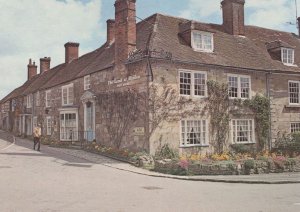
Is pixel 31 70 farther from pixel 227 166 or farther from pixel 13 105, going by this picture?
pixel 227 166

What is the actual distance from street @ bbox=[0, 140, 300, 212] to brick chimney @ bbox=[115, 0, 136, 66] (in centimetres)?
764

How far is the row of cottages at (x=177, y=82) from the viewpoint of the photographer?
2155 centimetres

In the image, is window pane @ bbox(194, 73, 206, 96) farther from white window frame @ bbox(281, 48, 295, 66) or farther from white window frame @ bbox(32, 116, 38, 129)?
white window frame @ bbox(32, 116, 38, 129)

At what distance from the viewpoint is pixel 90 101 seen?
1083 inches

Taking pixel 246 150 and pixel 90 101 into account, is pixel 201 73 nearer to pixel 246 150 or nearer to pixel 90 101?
pixel 246 150

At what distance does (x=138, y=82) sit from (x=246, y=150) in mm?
8248

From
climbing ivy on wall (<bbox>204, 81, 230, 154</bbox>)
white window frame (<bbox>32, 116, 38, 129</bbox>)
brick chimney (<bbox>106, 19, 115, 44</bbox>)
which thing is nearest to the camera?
climbing ivy on wall (<bbox>204, 81, 230, 154</bbox>)

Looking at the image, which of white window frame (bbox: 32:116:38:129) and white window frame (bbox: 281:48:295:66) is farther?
white window frame (bbox: 32:116:38:129)

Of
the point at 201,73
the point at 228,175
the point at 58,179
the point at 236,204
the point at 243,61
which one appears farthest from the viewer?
the point at 243,61

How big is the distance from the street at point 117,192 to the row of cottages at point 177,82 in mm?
5012

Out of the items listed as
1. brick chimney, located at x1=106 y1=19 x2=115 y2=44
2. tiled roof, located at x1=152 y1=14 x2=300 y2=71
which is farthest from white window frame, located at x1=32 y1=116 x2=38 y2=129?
tiled roof, located at x1=152 y1=14 x2=300 y2=71

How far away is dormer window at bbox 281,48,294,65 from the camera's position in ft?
91.6

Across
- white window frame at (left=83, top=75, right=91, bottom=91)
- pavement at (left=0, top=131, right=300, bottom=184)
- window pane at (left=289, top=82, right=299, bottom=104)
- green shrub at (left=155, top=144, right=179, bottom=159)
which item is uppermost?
white window frame at (left=83, top=75, right=91, bottom=91)

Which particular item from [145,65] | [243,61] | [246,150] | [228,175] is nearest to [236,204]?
[228,175]
